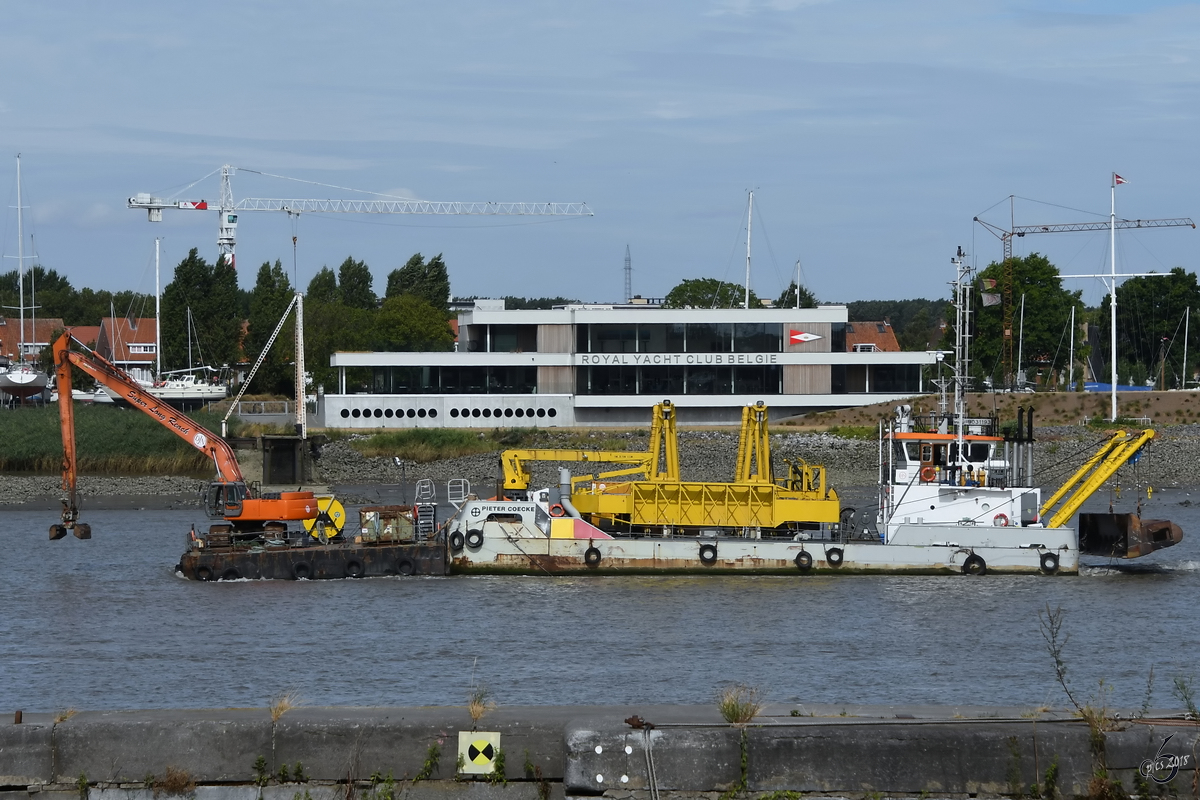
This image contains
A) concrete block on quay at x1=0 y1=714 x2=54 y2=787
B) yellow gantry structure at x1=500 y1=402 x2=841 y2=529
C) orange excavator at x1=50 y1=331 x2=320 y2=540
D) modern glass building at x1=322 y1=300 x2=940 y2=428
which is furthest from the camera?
modern glass building at x1=322 y1=300 x2=940 y2=428

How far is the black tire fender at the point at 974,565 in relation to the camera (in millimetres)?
35250

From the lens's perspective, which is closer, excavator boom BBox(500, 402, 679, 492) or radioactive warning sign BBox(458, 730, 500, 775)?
radioactive warning sign BBox(458, 730, 500, 775)

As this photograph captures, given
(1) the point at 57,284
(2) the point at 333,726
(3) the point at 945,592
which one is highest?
(1) the point at 57,284

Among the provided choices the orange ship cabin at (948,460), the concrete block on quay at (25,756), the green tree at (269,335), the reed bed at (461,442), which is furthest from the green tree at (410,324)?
the concrete block on quay at (25,756)

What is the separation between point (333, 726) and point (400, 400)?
69826 mm

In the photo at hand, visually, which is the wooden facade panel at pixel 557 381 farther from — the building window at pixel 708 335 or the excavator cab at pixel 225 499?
the excavator cab at pixel 225 499

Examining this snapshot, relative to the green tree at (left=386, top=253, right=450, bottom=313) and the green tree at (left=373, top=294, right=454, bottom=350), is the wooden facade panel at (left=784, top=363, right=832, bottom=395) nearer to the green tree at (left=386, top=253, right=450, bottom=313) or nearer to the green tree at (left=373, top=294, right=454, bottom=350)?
the green tree at (left=373, top=294, right=454, bottom=350)

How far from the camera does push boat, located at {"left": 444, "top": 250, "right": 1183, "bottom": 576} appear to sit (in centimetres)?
3534

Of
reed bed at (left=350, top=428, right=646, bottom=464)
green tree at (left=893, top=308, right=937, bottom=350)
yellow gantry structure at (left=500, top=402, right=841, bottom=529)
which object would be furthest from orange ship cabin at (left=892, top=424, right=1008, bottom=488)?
green tree at (left=893, top=308, right=937, bottom=350)

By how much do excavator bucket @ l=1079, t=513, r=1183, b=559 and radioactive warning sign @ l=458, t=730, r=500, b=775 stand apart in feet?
88.8

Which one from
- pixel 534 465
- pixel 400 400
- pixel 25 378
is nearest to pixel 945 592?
pixel 534 465

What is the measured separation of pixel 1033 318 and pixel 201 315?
59247 millimetres

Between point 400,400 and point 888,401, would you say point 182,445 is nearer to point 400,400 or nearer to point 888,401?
point 400,400

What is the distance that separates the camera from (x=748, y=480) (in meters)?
36.9
